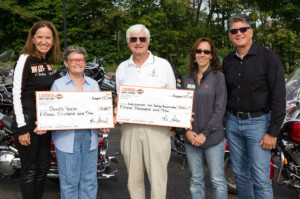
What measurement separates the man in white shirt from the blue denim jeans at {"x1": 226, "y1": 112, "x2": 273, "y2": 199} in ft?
2.14

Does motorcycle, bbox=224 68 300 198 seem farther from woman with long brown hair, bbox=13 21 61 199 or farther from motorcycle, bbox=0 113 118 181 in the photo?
woman with long brown hair, bbox=13 21 61 199

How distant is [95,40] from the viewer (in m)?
25.0

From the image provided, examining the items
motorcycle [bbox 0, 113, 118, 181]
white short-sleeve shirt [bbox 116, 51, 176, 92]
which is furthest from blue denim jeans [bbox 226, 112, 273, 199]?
motorcycle [bbox 0, 113, 118, 181]

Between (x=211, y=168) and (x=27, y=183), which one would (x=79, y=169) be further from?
(x=211, y=168)

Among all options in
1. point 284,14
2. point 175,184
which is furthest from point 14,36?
point 175,184

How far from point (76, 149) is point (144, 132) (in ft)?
2.15

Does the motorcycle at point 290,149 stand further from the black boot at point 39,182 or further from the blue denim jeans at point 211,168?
the black boot at point 39,182

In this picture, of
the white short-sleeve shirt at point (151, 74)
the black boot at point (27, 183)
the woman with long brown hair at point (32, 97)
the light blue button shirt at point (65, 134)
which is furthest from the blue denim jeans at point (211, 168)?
the black boot at point (27, 183)

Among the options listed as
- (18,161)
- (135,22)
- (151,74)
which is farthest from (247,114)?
(135,22)

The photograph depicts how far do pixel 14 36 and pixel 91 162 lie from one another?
27067 mm

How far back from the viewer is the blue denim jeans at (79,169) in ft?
9.12

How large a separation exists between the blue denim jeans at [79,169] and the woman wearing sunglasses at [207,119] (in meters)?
0.96

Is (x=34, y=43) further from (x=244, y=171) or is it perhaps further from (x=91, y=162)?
(x=244, y=171)

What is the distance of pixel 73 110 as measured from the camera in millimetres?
2885
